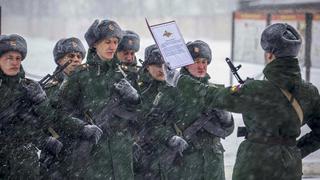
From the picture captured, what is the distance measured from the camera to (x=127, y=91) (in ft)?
18.1

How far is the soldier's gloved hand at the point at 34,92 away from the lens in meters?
5.24

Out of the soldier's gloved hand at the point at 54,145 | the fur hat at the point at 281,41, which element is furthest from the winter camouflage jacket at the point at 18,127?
the fur hat at the point at 281,41

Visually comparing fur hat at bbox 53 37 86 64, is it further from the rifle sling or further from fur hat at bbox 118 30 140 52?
the rifle sling

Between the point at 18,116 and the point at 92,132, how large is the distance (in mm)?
641

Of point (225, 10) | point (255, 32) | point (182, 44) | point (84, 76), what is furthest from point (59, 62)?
point (225, 10)

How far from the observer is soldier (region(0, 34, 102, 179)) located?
17.2 feet

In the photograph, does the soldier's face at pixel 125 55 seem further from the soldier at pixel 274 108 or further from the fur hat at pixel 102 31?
the soldier at pixel 274 108

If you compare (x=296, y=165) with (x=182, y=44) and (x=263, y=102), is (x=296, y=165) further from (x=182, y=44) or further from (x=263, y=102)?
(x=182, y=44)

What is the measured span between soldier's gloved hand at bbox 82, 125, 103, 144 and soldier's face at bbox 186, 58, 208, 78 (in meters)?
1.14

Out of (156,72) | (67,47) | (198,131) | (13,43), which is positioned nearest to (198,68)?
(156,72)

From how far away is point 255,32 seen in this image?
49.3ft

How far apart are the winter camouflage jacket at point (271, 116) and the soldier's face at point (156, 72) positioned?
6.14ft

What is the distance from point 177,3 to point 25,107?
7268cm

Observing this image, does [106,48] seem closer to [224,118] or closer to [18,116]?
[18,116]
